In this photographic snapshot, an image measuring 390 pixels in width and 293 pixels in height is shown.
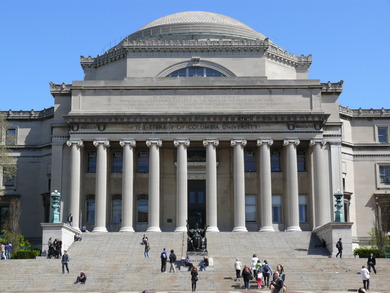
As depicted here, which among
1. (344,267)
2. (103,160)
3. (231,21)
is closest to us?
(344,267)

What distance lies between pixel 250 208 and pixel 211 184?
5.51 m

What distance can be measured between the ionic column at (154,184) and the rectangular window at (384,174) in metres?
24.6

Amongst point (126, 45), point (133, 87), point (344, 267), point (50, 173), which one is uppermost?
point (126, 45)

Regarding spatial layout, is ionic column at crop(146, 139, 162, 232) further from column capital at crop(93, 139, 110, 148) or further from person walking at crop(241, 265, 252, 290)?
person walking at crop(241, 265, 252, 290)

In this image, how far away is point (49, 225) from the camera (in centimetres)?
5716

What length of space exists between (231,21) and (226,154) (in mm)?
20095

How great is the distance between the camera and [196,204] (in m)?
70.5

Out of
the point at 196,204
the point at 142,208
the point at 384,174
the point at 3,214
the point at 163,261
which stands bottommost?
the point at 163,261

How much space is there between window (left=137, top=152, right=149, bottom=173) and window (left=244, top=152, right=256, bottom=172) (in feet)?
31.2

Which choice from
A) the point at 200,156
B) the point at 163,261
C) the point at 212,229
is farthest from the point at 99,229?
the point at 163,261

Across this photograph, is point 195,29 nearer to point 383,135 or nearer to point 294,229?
point 383,135

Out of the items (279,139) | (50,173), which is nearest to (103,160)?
(50,173)

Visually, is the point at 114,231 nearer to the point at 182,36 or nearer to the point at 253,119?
the point at 253,119

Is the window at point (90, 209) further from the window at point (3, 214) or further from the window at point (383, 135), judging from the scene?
the window at point (383, 135)
